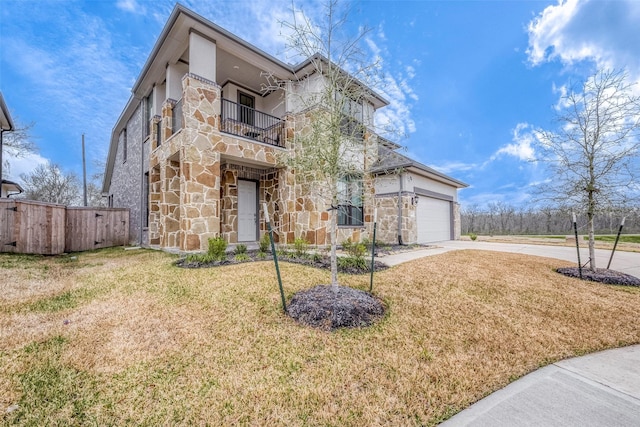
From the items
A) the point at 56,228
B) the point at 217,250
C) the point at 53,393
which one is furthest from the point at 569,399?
the point at 56,228

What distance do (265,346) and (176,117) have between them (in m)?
8.53

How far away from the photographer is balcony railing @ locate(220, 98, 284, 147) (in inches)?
372

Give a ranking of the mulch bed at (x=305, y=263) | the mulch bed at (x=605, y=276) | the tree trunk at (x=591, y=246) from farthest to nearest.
→ 1. the tree trunk at (x=591, y=246)
2. the mulch bed at (x=305, y=263)
3. the mulch bed at (x=605, y=276)

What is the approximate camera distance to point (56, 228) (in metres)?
8.63

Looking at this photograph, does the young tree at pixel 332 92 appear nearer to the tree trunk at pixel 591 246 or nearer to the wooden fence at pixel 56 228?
the tree trunk at pixel 591 246

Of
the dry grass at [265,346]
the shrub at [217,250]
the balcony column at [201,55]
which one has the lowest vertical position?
the dry grass at [265,346]

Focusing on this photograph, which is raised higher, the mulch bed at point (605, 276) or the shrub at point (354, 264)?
the shrub at point (354, 264)

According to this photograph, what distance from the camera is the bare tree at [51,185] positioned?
21406 millimetres

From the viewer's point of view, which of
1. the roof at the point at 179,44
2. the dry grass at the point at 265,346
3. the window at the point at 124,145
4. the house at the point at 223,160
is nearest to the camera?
the dry grass at the point at 265,346

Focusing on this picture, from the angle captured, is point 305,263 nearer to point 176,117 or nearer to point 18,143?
point 176,117

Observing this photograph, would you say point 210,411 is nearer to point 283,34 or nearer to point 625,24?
point 283,34

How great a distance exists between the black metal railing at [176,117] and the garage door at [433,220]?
10489mm

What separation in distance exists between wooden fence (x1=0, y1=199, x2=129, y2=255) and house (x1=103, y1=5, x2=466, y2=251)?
83 centimetres

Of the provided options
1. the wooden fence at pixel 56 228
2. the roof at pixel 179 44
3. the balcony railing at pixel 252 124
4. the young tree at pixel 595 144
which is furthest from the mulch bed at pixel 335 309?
the wooden fence at pixel 56 228
